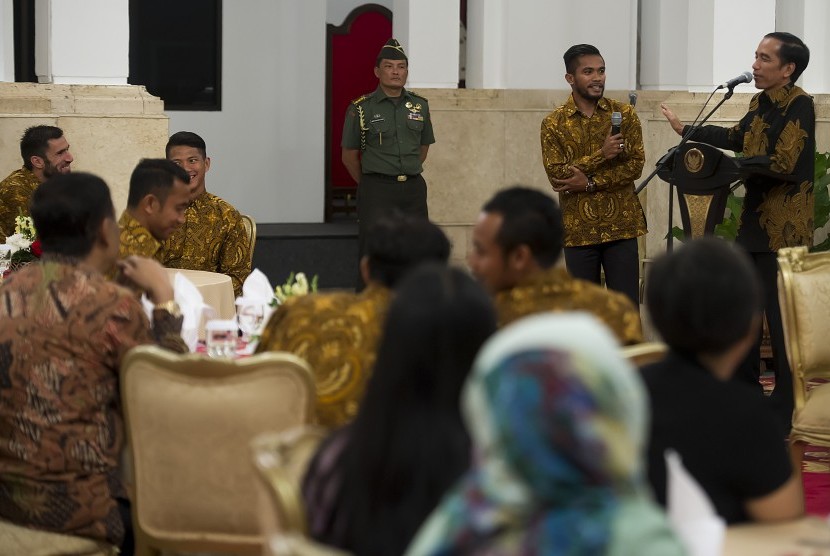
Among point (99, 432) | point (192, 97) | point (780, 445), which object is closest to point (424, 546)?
point (780, 445)

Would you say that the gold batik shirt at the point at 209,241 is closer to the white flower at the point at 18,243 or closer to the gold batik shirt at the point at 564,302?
the white flower at the point at 18,243

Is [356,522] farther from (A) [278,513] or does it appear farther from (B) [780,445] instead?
(B) [780,445]

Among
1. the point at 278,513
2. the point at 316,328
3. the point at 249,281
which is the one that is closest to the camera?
the point at 278,513

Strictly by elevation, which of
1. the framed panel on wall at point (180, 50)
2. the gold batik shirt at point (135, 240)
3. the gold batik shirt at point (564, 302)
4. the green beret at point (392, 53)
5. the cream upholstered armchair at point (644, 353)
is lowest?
the cream upholstered armchair at point (644, 353)

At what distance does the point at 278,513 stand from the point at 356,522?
0.15 meters

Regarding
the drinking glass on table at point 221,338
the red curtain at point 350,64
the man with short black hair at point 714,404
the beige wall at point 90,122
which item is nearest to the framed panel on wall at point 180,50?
the red curtain at point 350,64

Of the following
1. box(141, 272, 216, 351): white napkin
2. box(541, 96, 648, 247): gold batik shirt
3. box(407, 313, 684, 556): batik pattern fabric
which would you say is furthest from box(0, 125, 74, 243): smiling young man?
box(407, 313, 684, 556): batik pattern fabric

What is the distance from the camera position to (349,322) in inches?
123

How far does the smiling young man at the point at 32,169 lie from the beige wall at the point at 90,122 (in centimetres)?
89

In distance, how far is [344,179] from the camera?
1273cm

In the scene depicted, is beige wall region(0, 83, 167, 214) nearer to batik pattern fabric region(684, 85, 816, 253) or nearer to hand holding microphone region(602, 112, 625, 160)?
hand holding microphone region(602, 112, 625, 160)

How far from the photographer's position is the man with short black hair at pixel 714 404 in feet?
7.88

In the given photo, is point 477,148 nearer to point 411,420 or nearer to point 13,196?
point 13,196

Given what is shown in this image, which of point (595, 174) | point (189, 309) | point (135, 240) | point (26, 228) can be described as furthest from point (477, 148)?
point (189, 309)
